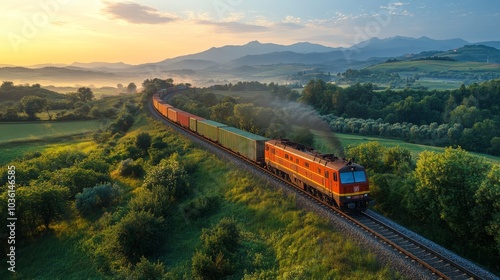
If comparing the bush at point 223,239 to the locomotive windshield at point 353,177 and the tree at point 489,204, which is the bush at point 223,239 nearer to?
the locomotive windshield at point 353,177

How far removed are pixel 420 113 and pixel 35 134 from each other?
100368 mm

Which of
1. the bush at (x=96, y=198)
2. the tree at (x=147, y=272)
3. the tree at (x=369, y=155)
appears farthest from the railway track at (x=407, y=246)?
the bush at (x=96, y=198)

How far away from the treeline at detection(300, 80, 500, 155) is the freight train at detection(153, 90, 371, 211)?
177 feet

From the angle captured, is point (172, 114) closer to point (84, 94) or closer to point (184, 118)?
point (184, 118)

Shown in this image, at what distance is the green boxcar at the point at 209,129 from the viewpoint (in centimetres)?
4772

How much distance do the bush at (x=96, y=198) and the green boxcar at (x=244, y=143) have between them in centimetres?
1403

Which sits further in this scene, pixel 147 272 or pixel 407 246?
pixel 147 272

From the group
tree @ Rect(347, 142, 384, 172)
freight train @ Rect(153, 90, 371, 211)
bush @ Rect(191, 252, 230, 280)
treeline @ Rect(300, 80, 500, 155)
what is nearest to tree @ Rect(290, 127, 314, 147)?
freight train @ Rect(153, 90, 371, 211)

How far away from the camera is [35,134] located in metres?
83.7

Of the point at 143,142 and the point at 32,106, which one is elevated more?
→ the point at 32,106

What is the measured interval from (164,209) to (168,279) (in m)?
9.70

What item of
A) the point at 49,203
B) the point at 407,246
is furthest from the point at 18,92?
the point at 407,246

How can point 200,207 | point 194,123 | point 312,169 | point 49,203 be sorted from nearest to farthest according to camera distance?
point 312,169
point 200,207
point 49,203
point 194,123

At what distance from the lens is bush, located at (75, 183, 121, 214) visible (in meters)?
36.5
